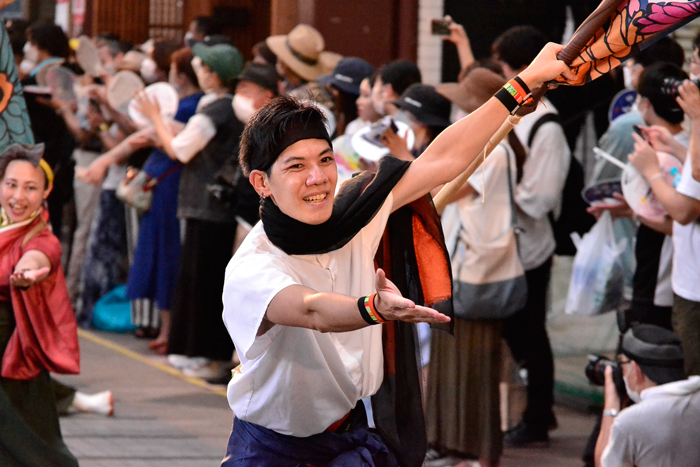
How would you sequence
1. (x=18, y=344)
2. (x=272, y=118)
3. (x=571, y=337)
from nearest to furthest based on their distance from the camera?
(x=272, y=118), (x=18, y=344), (x=571, y=337)

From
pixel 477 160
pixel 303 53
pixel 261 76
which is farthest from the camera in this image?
pixel 303 53

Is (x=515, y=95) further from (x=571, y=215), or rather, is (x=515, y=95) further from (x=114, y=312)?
(x=114, y=312)

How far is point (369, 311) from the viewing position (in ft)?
8.07

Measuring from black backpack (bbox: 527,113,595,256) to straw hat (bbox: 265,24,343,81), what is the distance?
2.69m

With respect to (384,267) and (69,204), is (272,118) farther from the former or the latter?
(69,204)

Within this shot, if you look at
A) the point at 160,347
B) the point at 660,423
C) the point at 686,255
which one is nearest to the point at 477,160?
the point at 660,423

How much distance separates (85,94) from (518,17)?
387 cm

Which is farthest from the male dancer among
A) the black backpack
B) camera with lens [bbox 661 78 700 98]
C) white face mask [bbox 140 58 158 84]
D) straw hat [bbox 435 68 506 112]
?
white face mask [bbox 140 58 158 84]

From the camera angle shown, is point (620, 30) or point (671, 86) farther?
point (671, 86)

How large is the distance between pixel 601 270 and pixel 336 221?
2.98m

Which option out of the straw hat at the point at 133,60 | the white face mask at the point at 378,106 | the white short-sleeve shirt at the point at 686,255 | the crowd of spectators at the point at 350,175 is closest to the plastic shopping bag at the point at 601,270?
the crowd of spectators at the point at 350,175

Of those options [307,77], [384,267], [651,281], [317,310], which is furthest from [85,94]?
[317,310]

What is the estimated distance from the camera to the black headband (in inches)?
114

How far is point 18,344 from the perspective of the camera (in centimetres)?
470
